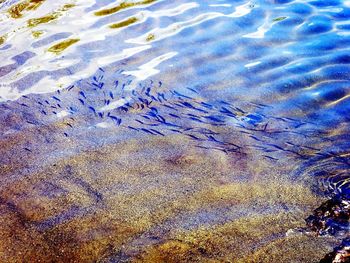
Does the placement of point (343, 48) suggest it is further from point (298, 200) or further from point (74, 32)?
point (74, 32)

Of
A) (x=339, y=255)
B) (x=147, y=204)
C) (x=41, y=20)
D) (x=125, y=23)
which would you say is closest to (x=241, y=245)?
(x=339, y=255)

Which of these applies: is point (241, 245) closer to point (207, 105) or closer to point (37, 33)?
point (207, 105)

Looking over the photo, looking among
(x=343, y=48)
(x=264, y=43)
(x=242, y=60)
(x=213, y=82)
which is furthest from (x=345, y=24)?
(x=213, y=82)

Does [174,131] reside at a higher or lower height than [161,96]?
lower

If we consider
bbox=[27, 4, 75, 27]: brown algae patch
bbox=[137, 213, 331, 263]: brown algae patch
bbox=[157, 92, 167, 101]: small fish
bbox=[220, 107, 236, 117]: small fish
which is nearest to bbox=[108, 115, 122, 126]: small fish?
bbox=[157, 92, 167, 101]: small fish

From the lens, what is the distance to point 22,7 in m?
6.68

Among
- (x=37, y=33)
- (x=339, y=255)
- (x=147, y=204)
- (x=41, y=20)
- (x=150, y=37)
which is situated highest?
(x=41, y=20)

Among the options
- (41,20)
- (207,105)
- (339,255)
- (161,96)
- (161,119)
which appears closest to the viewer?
(339,255)

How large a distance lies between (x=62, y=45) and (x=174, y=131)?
8.65 feet

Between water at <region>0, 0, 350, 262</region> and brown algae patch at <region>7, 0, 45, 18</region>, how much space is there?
0.13 meters

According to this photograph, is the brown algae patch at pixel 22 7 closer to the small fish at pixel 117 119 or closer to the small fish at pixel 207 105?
the small fish at pixel 117 119

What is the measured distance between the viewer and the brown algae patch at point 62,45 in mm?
5465

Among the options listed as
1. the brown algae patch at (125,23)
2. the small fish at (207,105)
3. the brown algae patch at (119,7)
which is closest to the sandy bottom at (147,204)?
the small fish at (207,105)

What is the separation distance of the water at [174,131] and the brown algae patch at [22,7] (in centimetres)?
13
